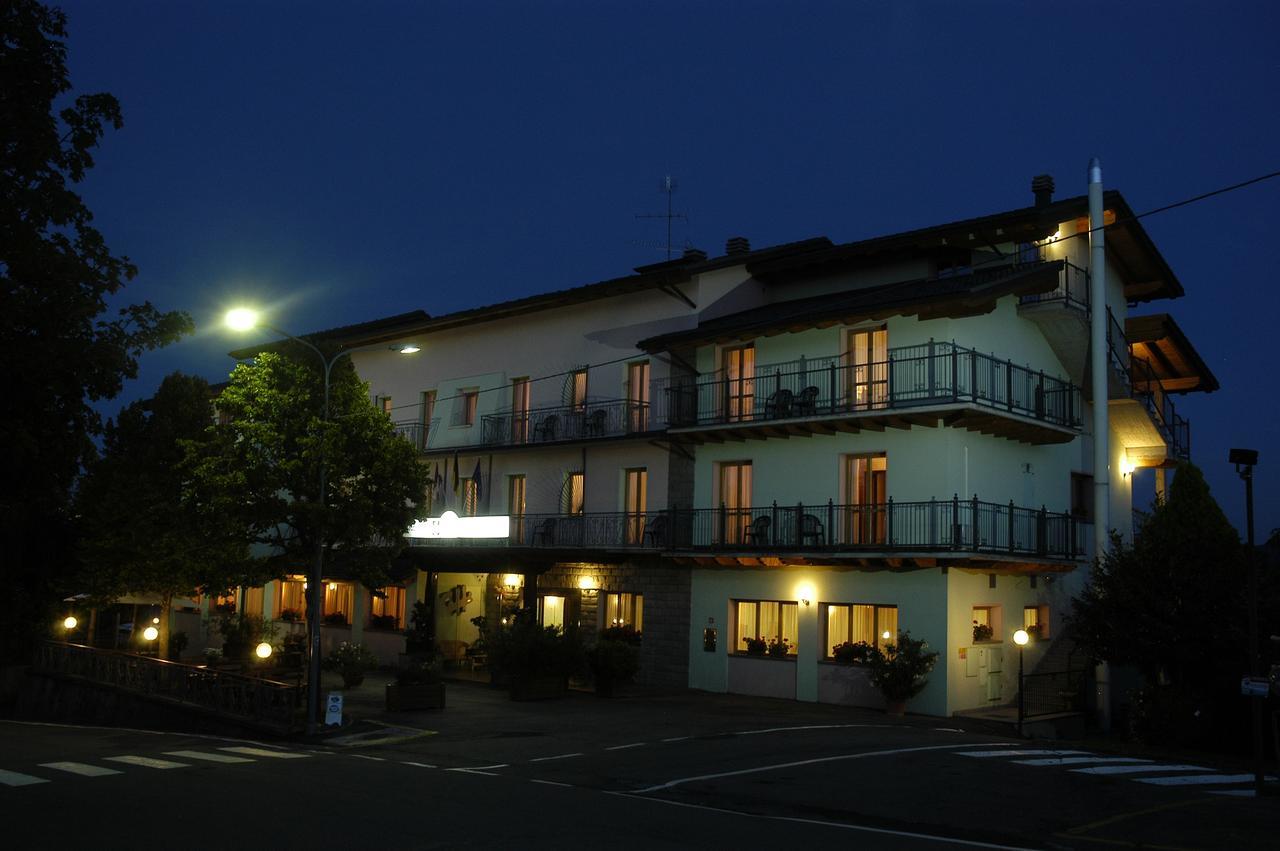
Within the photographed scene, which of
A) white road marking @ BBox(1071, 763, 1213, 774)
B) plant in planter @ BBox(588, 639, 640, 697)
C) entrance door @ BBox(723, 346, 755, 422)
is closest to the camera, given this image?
white road marking @ BBox(1071, 763, 1213, 774)

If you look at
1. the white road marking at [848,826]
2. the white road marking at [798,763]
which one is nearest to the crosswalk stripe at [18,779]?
the white road marking at [798,763]

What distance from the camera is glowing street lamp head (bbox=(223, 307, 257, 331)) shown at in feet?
64.2

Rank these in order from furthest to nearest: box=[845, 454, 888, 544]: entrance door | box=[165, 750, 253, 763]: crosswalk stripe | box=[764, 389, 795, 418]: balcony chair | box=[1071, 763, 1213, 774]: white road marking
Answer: box=[764, 389, 795, 418]: balcony chair → box=[845, 454, 888, 544]: entrance door → box=[165, 750, 253, 763]: crosswalk stripe → box=[1071, 763, 1213, 774]: white road marking

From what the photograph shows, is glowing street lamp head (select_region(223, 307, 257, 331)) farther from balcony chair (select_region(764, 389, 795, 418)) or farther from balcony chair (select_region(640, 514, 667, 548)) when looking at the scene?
balcony chair (select_region(640, 514, 667, 548))

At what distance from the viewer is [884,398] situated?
26.1 meters

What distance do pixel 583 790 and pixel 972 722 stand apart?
1236cm

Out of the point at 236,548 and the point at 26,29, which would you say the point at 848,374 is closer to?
the point at 236,548

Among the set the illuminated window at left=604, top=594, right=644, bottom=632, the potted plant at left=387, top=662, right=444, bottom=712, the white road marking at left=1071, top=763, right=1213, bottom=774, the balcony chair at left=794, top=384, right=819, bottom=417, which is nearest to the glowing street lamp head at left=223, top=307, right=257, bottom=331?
the potted plant at left=387, top=662, right=444, bottom=712

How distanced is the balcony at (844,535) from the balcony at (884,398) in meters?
1.95

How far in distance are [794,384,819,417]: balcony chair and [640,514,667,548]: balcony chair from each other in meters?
5.46

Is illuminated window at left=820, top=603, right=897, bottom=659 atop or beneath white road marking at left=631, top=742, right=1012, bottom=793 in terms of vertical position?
atop

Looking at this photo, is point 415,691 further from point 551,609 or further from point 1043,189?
point 1043,189

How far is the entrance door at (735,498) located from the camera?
28891 millimetres

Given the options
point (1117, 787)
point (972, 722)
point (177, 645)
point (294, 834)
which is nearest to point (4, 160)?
point (294, 834)
